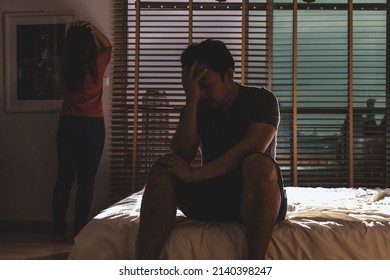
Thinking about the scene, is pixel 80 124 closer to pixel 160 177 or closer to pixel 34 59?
pixel 34 59

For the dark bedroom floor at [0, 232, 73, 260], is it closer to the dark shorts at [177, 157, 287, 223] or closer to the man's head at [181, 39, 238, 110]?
the dark shorts at [177, 157, 287, 223]

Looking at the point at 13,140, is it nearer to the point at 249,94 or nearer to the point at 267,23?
the point at 267,23

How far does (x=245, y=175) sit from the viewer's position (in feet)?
6.30

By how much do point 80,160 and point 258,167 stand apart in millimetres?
2127

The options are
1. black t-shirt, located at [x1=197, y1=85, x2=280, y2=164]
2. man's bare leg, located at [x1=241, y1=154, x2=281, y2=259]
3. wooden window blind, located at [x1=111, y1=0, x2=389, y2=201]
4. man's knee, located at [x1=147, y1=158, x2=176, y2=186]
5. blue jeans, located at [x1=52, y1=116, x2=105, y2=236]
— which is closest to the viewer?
man's bare leg, located at [x1=241, y1=154, x2=281, y2=259]

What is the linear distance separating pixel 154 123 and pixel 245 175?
8.19 feet

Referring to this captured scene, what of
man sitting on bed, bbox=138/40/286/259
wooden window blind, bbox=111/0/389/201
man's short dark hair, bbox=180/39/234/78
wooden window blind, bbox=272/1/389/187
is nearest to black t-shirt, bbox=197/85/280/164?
man sitting on bed, bbox=138/40/286/259

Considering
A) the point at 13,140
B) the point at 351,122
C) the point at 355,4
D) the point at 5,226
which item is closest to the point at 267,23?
the point at 355,4

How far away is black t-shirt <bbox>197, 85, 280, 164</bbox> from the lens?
85.5 inches

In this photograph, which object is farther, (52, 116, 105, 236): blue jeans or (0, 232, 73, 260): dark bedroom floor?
(52, 116, 105, 236): blue jeans

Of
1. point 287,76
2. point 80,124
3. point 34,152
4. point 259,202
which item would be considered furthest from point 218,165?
point 34,152

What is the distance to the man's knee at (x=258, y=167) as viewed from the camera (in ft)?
6.21

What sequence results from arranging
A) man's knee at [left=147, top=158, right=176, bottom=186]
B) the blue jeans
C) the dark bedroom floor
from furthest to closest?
the blue jeans < the dark bedroom floor < man's knee at [left=147, top=158, right=176, bottom=186]

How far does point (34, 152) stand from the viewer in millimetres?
4430
